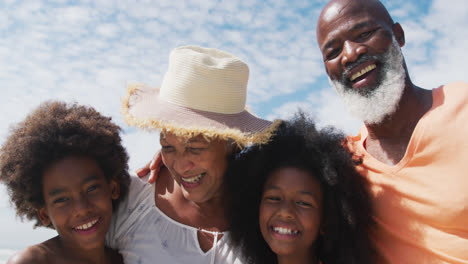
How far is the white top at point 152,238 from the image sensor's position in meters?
2.85

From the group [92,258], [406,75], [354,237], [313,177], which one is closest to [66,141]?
[92,258]

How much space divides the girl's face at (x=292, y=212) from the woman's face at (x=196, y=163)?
15.7 inches

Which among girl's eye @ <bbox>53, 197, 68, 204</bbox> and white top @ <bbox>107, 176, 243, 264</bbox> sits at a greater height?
girl's eye @ <bbox>53, 197, 68, 204</bbox>

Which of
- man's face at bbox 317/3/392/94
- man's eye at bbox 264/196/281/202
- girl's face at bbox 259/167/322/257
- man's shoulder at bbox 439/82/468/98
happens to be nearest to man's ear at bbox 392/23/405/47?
man's face at bbox 317/3/392/94

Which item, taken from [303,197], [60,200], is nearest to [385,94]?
[303,197]

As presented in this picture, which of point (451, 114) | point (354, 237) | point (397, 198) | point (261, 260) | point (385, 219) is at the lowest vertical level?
point (261, 260)

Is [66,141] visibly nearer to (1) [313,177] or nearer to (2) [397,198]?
(1) [313,177]

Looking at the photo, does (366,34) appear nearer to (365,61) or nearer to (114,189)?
(365,61)

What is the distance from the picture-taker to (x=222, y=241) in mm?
2898

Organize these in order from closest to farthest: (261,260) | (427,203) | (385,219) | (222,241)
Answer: (427,203), (385,219), (222,241), (261,260)

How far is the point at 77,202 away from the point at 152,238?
1.92ft

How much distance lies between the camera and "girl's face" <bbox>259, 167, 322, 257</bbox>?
270 centimetres

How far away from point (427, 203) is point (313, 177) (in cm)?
73

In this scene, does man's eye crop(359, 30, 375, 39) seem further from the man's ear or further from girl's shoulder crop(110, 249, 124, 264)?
girl's shoulder crop(110, 249, 124, 264)
